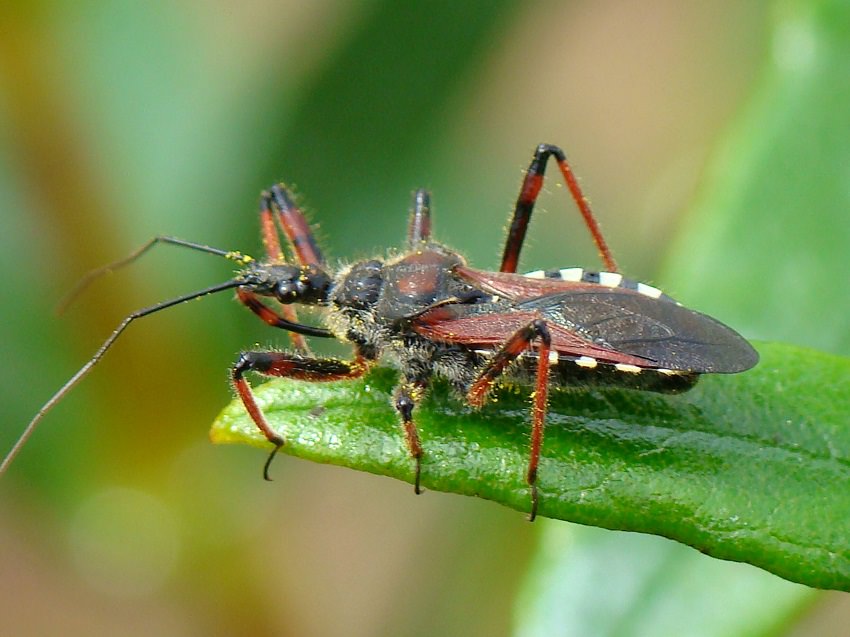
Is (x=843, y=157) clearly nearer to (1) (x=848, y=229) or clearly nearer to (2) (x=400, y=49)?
(1) (x=848, y=229)

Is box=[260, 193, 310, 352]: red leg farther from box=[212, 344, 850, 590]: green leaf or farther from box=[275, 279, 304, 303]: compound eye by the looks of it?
box=[212, 344, 850, 590]: green leaf

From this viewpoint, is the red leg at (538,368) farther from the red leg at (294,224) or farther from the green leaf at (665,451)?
the red leg at (294,224)

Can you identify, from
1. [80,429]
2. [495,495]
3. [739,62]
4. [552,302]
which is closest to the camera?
[495,495]

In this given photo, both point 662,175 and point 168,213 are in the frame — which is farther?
point 662,175

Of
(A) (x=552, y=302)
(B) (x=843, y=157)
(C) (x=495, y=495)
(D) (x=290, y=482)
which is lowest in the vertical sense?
(D) (x=290, y=482)

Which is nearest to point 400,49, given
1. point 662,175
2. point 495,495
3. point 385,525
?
point 662,175

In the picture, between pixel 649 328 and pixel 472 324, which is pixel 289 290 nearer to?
pixel 472 324

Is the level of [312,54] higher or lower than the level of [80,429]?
higher
